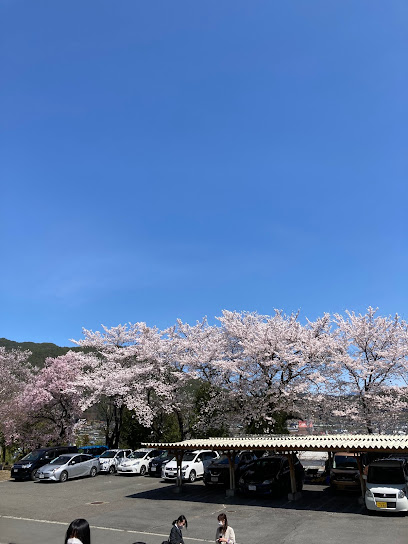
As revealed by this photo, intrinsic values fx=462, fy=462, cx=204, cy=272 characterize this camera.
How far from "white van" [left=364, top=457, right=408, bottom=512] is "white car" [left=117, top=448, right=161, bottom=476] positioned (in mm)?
15479

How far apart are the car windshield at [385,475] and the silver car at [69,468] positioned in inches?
659

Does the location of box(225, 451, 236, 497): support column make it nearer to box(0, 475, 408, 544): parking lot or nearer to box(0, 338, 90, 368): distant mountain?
box(0, 475, 408, 544): parking lot

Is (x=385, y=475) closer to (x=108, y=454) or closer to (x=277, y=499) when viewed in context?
(x=277, y=499)

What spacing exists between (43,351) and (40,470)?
4878cm

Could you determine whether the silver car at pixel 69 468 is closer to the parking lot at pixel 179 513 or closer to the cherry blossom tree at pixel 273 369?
the parking lot at pixel 179 513

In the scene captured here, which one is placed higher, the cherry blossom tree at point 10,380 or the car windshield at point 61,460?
the cherry blossom tree at point 10,380

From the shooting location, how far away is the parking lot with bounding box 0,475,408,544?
13.0 m

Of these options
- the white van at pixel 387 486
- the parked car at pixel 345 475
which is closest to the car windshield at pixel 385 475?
the white van at pixel 387 486

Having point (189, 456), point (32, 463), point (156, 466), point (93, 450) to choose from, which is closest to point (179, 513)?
point (189, 456)

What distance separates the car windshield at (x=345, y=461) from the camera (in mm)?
20364

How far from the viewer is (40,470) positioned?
2527 centimetres

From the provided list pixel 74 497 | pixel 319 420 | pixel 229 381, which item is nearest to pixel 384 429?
pixel 319 420

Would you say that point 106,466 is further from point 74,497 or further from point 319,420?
point 319,420

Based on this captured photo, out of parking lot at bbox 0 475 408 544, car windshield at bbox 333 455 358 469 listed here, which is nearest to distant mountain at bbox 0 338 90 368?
parking lot at bbox 0 475 408 544
